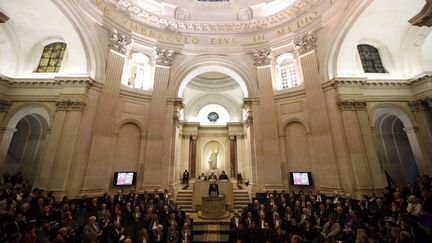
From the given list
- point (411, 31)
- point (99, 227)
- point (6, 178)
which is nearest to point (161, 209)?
point (99, 227)

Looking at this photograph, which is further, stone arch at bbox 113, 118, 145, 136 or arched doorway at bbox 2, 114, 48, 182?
arched doorway at bbox 2, 114, 48, 182

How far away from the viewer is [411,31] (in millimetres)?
9609

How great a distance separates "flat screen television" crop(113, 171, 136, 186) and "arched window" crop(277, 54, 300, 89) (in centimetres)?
1026

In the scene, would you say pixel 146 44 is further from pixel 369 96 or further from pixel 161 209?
Answer: pixel 369 96

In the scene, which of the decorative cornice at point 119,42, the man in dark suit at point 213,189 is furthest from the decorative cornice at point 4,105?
the man in dark suit at point 213,189

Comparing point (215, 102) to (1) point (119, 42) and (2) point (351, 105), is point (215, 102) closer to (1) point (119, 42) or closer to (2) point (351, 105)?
(1) point (119, 42)

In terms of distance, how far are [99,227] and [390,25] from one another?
612 inches

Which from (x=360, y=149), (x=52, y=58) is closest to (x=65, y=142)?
(x=52, y=58)

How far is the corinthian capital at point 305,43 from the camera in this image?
34.7 feet

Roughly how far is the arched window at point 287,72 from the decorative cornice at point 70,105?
11236 millimetres

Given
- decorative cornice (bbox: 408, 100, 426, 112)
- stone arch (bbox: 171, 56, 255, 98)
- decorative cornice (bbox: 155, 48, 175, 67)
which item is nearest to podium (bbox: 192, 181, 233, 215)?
stone arch (bbox: 171, 56, 255, 98)

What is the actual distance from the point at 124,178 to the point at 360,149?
11.9 m

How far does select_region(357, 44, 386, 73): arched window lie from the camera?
10.7m

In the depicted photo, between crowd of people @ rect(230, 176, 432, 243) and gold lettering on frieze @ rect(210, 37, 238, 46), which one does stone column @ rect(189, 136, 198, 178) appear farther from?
crowd of people @ rect(230, 176, 432, 243)
